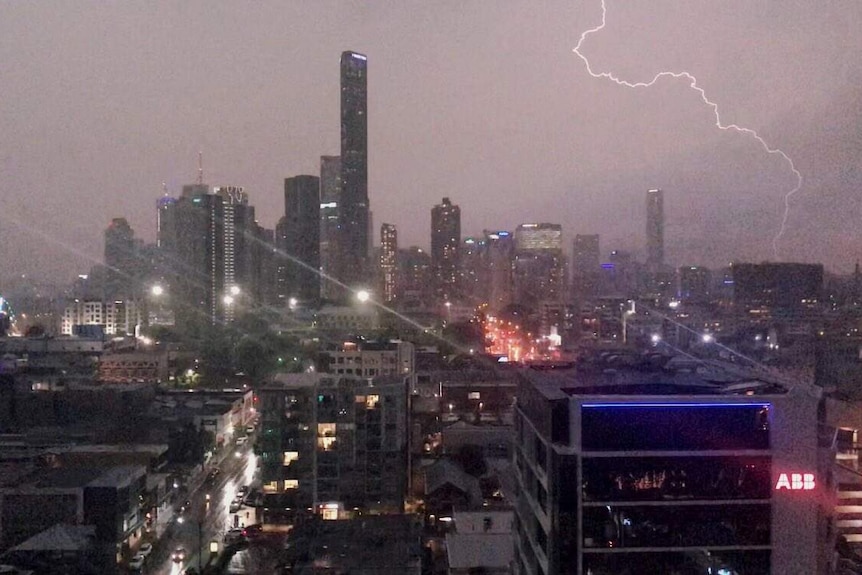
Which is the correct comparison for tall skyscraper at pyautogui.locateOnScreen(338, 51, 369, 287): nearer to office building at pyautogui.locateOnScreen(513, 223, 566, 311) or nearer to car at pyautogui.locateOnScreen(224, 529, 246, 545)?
office building at pyautogui.locateOnScreen(513, 223, 566, 311)

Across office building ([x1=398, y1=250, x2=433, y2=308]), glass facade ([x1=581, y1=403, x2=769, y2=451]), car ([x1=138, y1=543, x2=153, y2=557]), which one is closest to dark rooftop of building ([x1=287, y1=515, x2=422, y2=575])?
car ([x1=138, y1=543, x2=153, y2=557])

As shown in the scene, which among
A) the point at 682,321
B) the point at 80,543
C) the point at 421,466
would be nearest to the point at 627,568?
the point at 80,543

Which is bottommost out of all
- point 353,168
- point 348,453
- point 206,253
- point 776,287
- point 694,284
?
point 348,453

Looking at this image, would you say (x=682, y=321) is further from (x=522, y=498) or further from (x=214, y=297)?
(x=214, y=297)

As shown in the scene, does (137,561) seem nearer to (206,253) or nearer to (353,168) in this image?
(206,253)

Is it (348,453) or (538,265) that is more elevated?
(538,265)

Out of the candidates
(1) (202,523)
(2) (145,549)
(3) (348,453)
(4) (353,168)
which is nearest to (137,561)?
(2) (145,549)
